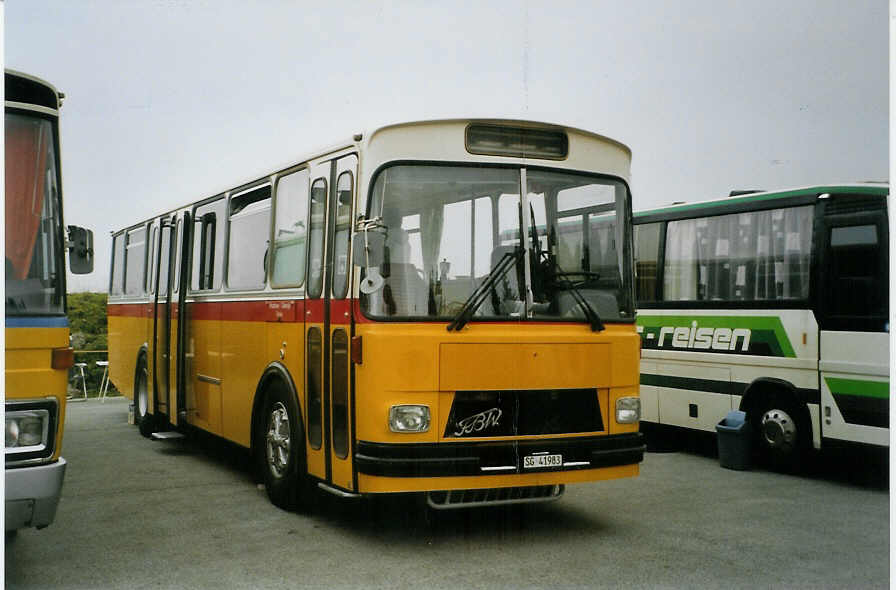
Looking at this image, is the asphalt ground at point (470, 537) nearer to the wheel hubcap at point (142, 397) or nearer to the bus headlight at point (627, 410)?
the bus headlight at point (627, 410)

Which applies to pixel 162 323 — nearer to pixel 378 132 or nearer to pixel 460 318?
pixel 378 132

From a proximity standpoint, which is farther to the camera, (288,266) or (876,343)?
(876,343)

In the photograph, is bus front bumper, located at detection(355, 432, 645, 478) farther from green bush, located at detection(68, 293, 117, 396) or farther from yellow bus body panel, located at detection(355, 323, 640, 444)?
green bush, located at detection(68, 293, 117, 396)

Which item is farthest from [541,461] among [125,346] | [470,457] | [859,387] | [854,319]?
[125,346]

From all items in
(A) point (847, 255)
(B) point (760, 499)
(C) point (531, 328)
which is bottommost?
(B) point (760, 499)

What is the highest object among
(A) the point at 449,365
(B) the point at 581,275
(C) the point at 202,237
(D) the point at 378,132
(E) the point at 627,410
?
(D) the point at 378,132

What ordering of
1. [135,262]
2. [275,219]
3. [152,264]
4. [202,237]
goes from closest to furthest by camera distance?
[275,219] < [202,237] < [152,264] < [135,262]

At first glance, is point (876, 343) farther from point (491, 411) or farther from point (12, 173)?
point (12, 173)

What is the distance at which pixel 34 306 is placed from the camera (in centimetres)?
577

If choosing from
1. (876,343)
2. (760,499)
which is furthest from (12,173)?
(876,343)

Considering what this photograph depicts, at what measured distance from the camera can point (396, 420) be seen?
6.82 metres

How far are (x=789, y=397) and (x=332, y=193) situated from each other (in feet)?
18.5

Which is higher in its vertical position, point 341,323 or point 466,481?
point 341,323

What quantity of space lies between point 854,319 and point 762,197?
1.90 metres
